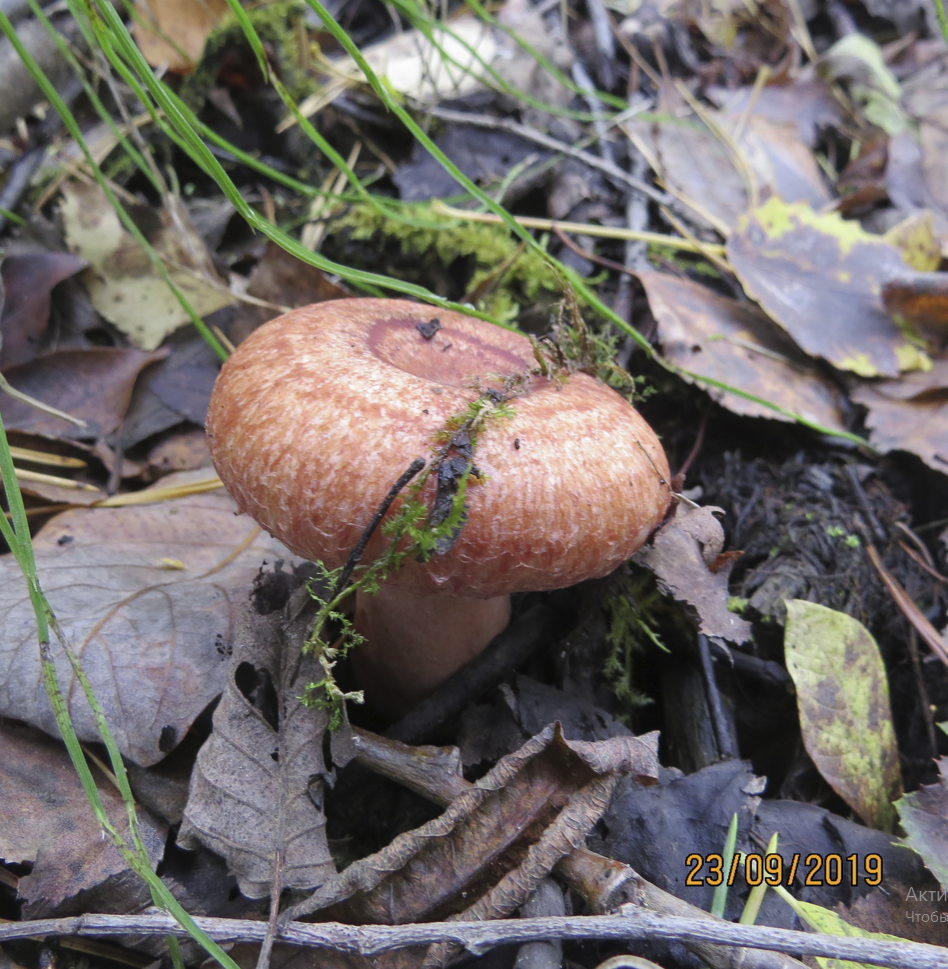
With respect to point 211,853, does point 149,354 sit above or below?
above

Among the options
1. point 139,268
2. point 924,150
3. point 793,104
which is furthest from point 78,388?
point 924,150

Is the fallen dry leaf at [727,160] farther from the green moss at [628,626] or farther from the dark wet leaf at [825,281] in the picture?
the green moss at [628,626]

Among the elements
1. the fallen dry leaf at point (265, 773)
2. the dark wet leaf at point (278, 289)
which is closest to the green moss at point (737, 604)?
the fallen dry leaf at point (265, 773)

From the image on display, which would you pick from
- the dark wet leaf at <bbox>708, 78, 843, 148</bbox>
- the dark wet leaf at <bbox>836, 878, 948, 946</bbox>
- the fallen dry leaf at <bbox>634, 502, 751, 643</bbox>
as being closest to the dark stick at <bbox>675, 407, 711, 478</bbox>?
the fallen dry leaf at <bbox>634, 502, 751, 643</bbox>

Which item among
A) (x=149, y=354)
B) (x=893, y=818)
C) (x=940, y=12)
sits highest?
(x=940, y=12)

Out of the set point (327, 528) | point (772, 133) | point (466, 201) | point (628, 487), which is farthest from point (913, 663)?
point (772, 133)

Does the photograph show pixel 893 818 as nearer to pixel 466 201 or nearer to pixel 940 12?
pixel 940 12

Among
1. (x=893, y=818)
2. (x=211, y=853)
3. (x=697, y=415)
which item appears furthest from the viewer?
(x=697, y=415)
